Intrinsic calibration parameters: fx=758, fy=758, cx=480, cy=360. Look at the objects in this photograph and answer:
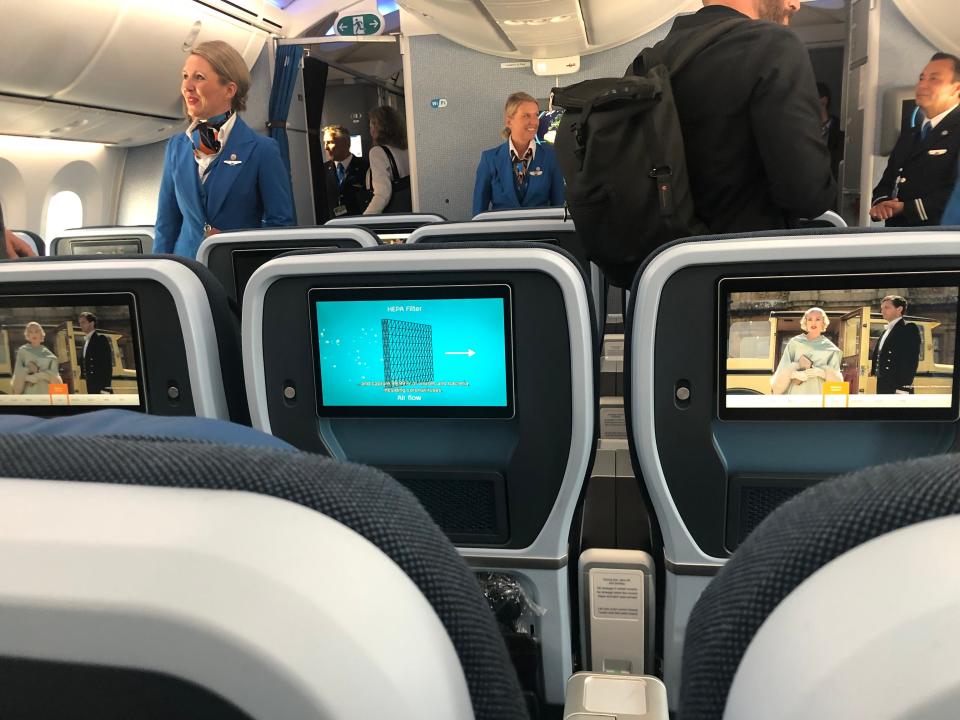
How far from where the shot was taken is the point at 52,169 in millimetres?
7332

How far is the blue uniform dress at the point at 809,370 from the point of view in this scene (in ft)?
4.27

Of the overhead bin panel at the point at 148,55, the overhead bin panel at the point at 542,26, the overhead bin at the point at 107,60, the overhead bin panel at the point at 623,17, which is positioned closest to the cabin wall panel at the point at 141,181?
the overhead bin at the point at 107,60

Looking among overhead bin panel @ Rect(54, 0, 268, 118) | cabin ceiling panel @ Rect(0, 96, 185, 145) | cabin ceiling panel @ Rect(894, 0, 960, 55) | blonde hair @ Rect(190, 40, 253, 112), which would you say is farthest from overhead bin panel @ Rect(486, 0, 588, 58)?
cabin ceiling panel @ Rect(0, 96, 185, 145)

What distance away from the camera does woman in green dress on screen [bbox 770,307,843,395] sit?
1.29m

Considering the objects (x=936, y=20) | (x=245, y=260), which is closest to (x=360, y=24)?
(x=936, y=20)

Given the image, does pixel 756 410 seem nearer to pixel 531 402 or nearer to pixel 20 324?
pixel 531 402

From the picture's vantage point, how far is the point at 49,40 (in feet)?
17.6

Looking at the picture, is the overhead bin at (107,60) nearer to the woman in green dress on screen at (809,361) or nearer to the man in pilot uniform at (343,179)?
the man in pilot uniform at (343,179)

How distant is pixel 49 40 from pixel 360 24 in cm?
382

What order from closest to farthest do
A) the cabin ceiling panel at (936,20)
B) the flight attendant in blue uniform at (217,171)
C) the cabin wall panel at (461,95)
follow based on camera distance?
the flight attendant in blue uniform at (217,171) → the cabin ceiling panel at (936,20) → the cabin wall panel at (461,95)

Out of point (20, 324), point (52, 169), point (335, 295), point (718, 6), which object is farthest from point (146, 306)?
point (52, 169)

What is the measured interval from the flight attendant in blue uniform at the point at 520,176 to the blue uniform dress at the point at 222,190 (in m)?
2.73

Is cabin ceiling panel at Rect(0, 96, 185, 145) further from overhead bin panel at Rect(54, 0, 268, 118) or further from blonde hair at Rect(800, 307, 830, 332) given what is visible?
blonde hair at Rect(800, 307, 830, 332)

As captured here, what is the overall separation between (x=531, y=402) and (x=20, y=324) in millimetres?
1035
